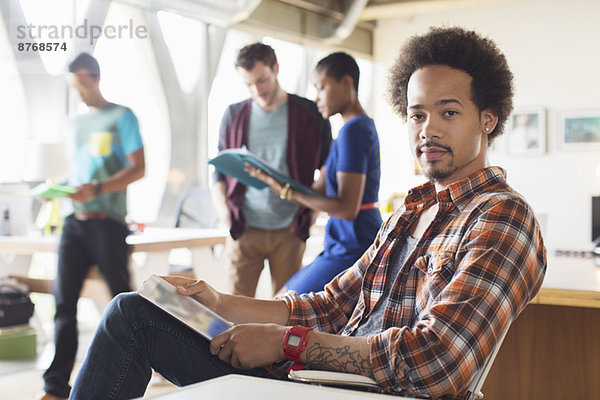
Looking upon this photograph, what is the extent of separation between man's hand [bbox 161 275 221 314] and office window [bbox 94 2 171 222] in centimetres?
378

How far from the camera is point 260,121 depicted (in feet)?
10.3

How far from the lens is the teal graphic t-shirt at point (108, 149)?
334 centimetres

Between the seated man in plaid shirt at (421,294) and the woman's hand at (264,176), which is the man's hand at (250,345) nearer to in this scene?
the seated man in plaid shirt at (421,294)

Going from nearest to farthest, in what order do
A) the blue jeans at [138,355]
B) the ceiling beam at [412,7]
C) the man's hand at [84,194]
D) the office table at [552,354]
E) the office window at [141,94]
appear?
the blue jeans at [138,355] → the office table at [552,354] → the man's hand at [84,194] → the office window at [141,94] → the ceiling beam at [412,7]

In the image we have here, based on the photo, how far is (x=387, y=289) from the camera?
1.56 m

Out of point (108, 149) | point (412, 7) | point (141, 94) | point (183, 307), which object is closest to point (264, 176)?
point (108, 149)

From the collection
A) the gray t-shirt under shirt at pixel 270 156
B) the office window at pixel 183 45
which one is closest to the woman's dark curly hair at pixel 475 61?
the gray t-shirt under shirt at pixel 270 156

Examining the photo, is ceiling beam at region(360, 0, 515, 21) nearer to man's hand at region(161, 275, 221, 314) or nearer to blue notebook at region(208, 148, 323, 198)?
blue notebook at region(208, 148, 323, 198)

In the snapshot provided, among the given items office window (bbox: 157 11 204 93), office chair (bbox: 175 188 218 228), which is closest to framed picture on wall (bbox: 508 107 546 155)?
office window (bbox: 157 11 204 93)

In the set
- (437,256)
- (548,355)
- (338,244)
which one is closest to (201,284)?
(437,256)

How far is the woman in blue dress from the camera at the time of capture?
241 cm

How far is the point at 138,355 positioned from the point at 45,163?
9.26 feet

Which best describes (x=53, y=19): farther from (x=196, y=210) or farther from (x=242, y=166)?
(x=242, y=166)

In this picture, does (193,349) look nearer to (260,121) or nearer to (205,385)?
(205,385)
